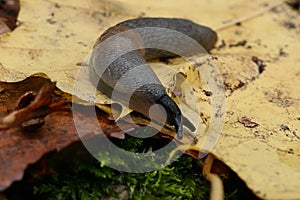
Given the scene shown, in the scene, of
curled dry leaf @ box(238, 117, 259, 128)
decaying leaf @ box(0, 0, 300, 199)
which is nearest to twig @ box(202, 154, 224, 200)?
decaying leaf @ box(0, 0, 300, 199)

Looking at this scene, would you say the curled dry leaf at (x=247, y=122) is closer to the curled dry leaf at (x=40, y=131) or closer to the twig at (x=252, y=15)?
the curled dry leaf at (x=40, y=131)

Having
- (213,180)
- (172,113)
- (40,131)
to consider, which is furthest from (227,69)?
(40,131)

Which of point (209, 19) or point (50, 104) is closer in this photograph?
point (50, 104)

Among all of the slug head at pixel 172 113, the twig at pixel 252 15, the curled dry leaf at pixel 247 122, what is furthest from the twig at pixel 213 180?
the twig at pixel 252 15

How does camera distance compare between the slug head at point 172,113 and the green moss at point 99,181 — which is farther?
the slug head at point 172,113

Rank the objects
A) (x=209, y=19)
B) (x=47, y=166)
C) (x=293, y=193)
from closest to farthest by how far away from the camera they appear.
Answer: (x=293, y=193) → (x=47, y=166) → (x=209, y=19)

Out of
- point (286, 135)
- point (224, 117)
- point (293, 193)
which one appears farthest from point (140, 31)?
point (293, 193)

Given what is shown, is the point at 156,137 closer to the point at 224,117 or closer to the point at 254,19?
the point at 224,117

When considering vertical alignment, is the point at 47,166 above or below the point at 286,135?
below

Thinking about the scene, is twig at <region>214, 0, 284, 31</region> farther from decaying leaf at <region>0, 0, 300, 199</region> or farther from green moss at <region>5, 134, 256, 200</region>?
green moss at <region>5, 134, 256, 200</region>
